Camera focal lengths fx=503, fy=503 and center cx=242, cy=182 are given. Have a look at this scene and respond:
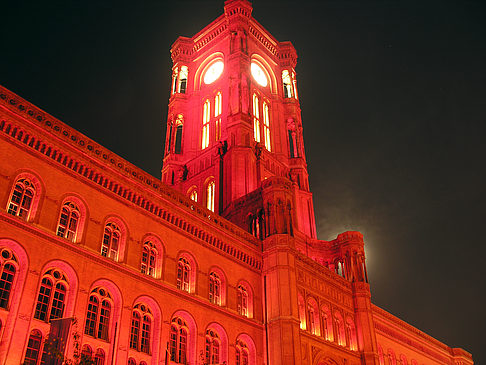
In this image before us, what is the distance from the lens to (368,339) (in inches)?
1759

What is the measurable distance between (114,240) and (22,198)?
582 cm

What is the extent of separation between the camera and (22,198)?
24.9 m

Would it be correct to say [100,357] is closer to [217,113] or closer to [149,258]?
[149,258]

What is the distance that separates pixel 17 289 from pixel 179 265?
11.1m

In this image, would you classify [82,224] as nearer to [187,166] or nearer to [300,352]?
[300,352]

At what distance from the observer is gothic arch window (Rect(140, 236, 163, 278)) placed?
29706 millimetres

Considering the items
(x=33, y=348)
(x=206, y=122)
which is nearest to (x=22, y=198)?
(x=33, y=348)

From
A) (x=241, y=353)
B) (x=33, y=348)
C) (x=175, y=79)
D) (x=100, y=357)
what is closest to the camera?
(x=33, y=348)

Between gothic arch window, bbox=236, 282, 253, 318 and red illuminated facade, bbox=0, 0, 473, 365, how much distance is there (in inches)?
4.1

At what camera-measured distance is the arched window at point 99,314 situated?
25406 mm

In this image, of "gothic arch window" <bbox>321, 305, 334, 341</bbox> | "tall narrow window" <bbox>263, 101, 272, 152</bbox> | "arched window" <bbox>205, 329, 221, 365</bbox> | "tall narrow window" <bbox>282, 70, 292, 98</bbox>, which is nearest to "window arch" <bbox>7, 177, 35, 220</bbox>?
"arched window" <bbox>205, 329, 221, 365</bbox>

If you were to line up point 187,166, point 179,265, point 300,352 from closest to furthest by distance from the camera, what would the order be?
point 179,265, point 300,352, point 187,166

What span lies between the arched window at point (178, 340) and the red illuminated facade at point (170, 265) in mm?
83

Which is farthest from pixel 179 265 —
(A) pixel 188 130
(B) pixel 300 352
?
(A) pixel 188 130
